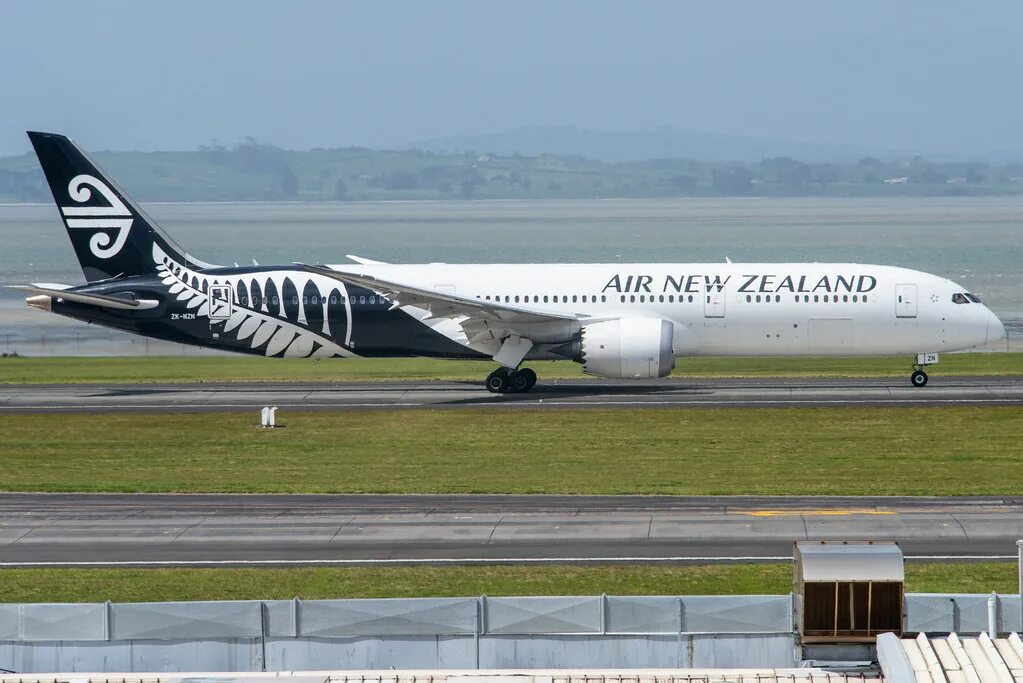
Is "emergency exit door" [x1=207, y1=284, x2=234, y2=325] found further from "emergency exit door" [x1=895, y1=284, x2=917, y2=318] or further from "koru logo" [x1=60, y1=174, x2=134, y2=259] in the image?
"emergency exit door" [x1=895, y1=284, x2=917, y2=318]

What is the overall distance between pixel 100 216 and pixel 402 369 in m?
17.8

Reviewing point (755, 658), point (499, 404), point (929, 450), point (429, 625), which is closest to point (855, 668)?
point (755, 658)

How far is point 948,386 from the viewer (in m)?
55.6

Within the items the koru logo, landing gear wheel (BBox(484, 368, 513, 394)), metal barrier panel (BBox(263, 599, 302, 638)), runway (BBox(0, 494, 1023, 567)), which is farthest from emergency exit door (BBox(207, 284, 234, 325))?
metal barrier panel (BBox(263, 599, 302, 638))

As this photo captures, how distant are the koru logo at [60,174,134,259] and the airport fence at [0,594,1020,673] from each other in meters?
39.0

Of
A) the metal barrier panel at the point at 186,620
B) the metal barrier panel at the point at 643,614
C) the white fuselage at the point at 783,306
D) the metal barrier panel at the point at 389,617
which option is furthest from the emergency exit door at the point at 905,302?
the metal barrier panel at the point at 186,620

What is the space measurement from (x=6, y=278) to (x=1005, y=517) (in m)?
173

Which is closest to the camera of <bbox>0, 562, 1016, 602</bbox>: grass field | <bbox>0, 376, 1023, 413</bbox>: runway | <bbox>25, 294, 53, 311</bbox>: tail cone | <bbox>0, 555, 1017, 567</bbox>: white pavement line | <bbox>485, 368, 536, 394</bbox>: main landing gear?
<bbox>0, 562, 1016, 602</bbox>: grass field

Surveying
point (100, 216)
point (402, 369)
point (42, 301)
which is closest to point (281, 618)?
point (42, 301)

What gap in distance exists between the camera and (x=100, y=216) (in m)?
57.7

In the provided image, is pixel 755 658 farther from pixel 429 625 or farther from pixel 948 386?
pixel 948 386

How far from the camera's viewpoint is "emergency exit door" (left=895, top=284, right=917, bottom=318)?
5453 centimetres

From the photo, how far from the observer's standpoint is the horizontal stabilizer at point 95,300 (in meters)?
56.2

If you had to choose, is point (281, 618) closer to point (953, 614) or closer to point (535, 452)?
point (953, 614)
